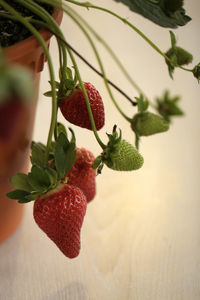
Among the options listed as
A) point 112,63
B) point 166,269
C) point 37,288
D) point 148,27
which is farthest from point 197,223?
point 148,27

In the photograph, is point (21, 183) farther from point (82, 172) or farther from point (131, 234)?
point (131, 234)

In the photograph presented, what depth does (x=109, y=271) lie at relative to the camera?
0.59m

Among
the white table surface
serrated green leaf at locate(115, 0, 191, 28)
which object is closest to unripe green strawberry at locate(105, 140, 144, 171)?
serrated green leaf at locate(115, 0, 191, 28)

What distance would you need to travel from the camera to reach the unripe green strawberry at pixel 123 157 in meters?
0.42

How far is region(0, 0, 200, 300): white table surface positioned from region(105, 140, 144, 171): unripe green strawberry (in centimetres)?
21

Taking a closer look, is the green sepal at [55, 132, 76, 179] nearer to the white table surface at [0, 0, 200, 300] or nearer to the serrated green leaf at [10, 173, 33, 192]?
the serrated green leaf at [10, 173, 33, 192]

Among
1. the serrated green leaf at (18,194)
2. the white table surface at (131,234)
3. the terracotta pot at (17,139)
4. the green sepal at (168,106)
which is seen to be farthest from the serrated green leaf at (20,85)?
the white table surface at (131,234)

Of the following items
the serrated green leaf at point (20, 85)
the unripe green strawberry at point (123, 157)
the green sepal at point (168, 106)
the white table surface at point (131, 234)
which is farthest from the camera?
the white table surface at point (131, 234)

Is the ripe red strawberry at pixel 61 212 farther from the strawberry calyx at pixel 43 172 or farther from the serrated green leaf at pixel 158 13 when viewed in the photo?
the serrated green leaf at pixel 158 13

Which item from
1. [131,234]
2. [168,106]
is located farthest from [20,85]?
[131,234]

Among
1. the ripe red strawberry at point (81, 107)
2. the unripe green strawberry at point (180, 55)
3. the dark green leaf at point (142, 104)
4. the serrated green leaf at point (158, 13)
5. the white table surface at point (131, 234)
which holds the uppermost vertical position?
the serrated green leaf at point (158, 13)

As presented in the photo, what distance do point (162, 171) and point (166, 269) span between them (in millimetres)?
170

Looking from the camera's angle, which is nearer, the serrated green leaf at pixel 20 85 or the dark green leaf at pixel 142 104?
the serrated green leaf at pixel 20 85

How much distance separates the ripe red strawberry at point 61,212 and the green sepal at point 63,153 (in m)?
0.02
